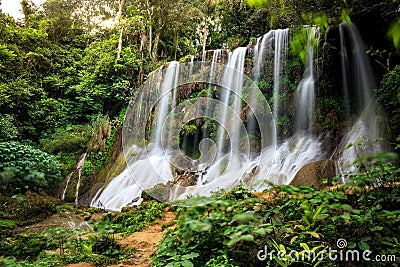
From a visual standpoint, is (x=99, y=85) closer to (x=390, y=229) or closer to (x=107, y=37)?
(x=107, y=37)

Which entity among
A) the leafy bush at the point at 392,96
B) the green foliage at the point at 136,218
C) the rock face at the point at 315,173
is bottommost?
the green foliage at the point at 136,218

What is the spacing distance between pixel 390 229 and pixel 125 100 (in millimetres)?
12905

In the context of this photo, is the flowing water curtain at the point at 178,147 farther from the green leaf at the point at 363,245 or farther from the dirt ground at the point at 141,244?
the green leaf at the point at 363,245

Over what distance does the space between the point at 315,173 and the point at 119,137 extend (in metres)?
8.02

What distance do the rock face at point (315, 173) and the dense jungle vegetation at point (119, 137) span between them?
72cm

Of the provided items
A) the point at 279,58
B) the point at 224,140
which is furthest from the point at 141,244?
the point at 279,58

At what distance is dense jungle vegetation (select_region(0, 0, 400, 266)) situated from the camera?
232cm

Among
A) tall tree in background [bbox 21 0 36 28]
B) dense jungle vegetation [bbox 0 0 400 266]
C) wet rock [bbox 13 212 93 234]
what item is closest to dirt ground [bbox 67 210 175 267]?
dense jungle vegetation [bbox 0 0 400 266]

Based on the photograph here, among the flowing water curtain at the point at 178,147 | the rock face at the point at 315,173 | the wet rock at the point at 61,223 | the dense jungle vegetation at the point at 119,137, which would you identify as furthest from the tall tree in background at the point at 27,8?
the rock face at the point at 315,173

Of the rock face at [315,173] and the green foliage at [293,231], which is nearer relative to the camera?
the green foliage at [293,231]

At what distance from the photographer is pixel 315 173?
5852 mm

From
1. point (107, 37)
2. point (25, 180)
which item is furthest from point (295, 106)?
point (107, 37)

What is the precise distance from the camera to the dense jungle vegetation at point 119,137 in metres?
2.32

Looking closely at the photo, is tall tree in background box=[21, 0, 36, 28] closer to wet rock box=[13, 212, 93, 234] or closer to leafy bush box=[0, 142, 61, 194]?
leafy bush box=[0, 142, 61, 194]
